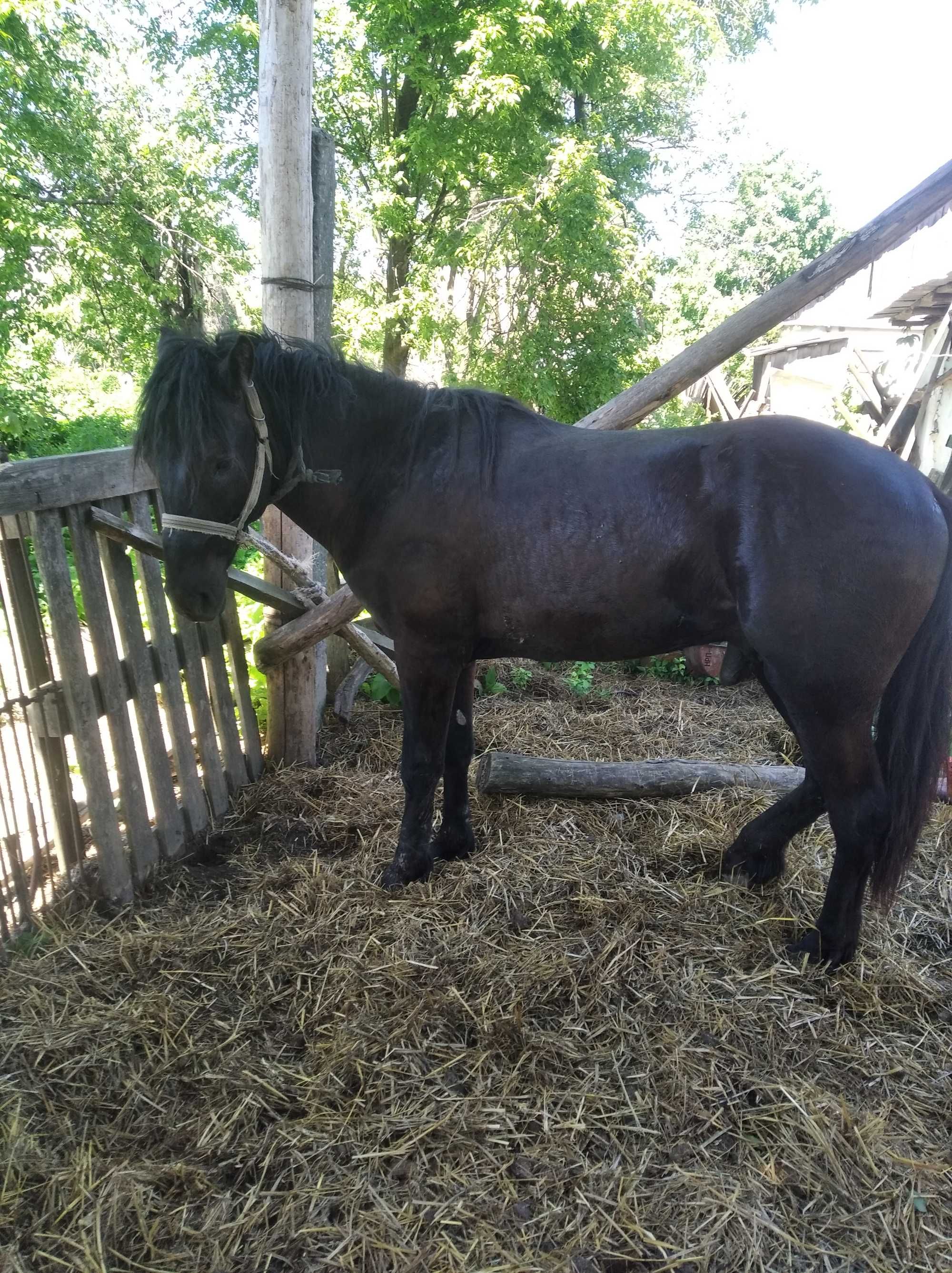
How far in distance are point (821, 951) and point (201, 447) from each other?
2.82 meters

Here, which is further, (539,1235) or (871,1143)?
(871,1143)

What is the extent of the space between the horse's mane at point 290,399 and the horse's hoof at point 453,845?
1.59 m

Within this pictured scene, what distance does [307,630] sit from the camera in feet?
11.5

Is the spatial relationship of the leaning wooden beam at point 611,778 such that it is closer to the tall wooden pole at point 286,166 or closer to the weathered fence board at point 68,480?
the tall wooden pole at point 286,166

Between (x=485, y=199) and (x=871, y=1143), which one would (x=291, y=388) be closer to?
(x=871, y=1143)

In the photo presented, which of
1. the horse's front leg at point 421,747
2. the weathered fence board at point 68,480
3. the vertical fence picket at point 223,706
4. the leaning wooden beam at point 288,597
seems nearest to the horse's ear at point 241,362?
the weathered fence board at point 68,480

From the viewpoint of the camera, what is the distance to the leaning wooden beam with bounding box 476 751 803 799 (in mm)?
3586

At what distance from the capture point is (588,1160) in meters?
1.90

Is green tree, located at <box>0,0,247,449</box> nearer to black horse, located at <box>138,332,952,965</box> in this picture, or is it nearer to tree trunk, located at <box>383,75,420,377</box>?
tree trunk, located at <box>383,75,420,377</box>

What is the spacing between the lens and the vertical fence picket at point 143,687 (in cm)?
297

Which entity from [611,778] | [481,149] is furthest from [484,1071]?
[481,149]

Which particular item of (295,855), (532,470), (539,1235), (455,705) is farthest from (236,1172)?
(532,470)

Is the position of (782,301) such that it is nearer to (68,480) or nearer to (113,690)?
(68,480)

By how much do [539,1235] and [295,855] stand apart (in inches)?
75.2
